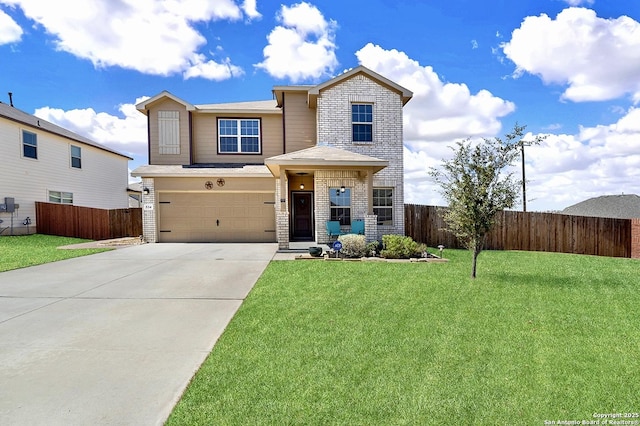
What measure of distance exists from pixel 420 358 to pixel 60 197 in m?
22.5

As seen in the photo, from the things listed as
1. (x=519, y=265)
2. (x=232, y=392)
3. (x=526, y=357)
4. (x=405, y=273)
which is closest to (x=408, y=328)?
(x=526, y=357)

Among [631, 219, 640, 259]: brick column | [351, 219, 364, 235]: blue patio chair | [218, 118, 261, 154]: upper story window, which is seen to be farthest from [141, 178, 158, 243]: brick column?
[631, 219, 640, 259]: brick column

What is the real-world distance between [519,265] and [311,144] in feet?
32.0

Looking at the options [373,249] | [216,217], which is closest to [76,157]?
[216,217]

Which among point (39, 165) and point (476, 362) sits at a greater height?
point (39, 165)

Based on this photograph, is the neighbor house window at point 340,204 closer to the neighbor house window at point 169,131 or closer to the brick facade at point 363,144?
the brick facade at point 363,144

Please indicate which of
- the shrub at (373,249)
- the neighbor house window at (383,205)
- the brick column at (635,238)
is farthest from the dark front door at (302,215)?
the brick column at (635,238)

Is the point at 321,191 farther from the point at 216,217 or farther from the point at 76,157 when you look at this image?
the point at 76,157

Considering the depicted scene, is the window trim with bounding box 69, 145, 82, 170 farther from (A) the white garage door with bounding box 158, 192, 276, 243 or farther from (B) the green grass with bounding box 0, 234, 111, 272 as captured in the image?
(A) the white garage door with bounding box 158, 192, 276, 243

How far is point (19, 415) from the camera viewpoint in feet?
8.47

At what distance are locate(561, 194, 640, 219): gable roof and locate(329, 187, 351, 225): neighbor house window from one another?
60.4 ft

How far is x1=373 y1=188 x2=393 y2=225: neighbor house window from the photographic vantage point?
1378 cm

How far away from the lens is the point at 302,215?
14.8 m

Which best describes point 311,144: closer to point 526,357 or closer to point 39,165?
point 526,357
